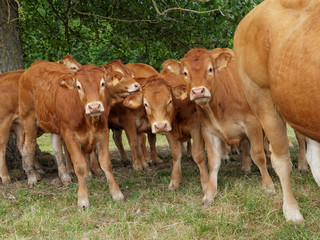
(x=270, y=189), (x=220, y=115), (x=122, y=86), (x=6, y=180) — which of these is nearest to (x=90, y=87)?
(x=122, y=86)

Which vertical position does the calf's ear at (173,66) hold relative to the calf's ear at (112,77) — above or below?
above

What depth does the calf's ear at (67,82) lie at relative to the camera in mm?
5781

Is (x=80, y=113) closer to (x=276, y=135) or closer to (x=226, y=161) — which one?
(x=276, y=135)

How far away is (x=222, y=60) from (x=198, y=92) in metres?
0.77

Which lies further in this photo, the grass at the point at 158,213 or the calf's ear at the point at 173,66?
the calf's ear at the point at 173,66

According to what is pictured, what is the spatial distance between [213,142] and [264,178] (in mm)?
792

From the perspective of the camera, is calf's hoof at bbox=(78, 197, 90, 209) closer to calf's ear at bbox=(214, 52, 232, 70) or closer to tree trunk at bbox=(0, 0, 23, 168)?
calf's ear at bbox=(214, 52, 232, 70)

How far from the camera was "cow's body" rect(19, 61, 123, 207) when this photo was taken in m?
5.48

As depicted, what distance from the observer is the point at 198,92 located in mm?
5176

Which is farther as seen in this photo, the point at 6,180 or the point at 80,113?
the point at 6,180

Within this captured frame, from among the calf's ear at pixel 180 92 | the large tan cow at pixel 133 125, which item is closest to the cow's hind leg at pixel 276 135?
the calf's ear at pixel 180 92

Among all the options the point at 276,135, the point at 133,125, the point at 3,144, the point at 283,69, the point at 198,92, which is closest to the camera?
the point at 283,69

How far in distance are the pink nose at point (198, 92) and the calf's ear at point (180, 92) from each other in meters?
0.65

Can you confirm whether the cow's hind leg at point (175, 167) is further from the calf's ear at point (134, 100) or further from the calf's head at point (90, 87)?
the calf's head at point (90, 87)
